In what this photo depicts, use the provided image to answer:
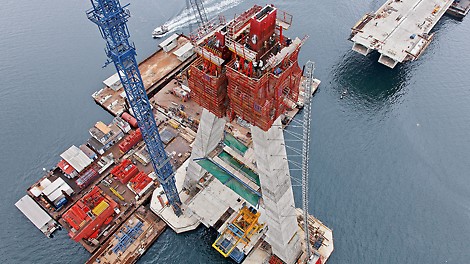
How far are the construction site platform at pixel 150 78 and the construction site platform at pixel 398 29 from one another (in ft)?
191

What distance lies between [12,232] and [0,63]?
67.0 meters

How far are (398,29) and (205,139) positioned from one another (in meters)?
86.7

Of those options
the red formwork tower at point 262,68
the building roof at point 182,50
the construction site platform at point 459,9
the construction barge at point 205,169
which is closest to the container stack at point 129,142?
the construction barge at point 205,169

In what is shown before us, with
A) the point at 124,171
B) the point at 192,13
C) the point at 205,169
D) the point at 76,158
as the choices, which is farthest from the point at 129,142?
the point at 192,13

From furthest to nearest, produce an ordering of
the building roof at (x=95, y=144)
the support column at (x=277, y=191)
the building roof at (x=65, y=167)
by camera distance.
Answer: the building roof at (x=95, y=144) → the building roof at (x=65, y=167) → the support column at (x=277, y=191)

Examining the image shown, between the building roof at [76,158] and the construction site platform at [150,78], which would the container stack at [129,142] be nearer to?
the building roof at [76,158]

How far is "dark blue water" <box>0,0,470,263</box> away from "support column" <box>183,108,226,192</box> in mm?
13936

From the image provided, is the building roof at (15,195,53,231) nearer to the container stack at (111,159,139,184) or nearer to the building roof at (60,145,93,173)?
the building roof at (60,145,93,173)

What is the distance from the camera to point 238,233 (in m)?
78.9

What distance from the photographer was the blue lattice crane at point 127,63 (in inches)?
2021

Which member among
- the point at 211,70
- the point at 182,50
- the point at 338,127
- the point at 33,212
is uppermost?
the point at 211,70

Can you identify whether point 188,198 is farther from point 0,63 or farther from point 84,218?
point 0,63

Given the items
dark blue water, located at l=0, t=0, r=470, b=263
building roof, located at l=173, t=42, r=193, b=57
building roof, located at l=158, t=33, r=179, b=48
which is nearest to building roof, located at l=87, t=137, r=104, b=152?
dark blue water, located at l=0, t=0, r=470, b=263

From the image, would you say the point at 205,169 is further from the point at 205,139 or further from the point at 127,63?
the point at 127,63
